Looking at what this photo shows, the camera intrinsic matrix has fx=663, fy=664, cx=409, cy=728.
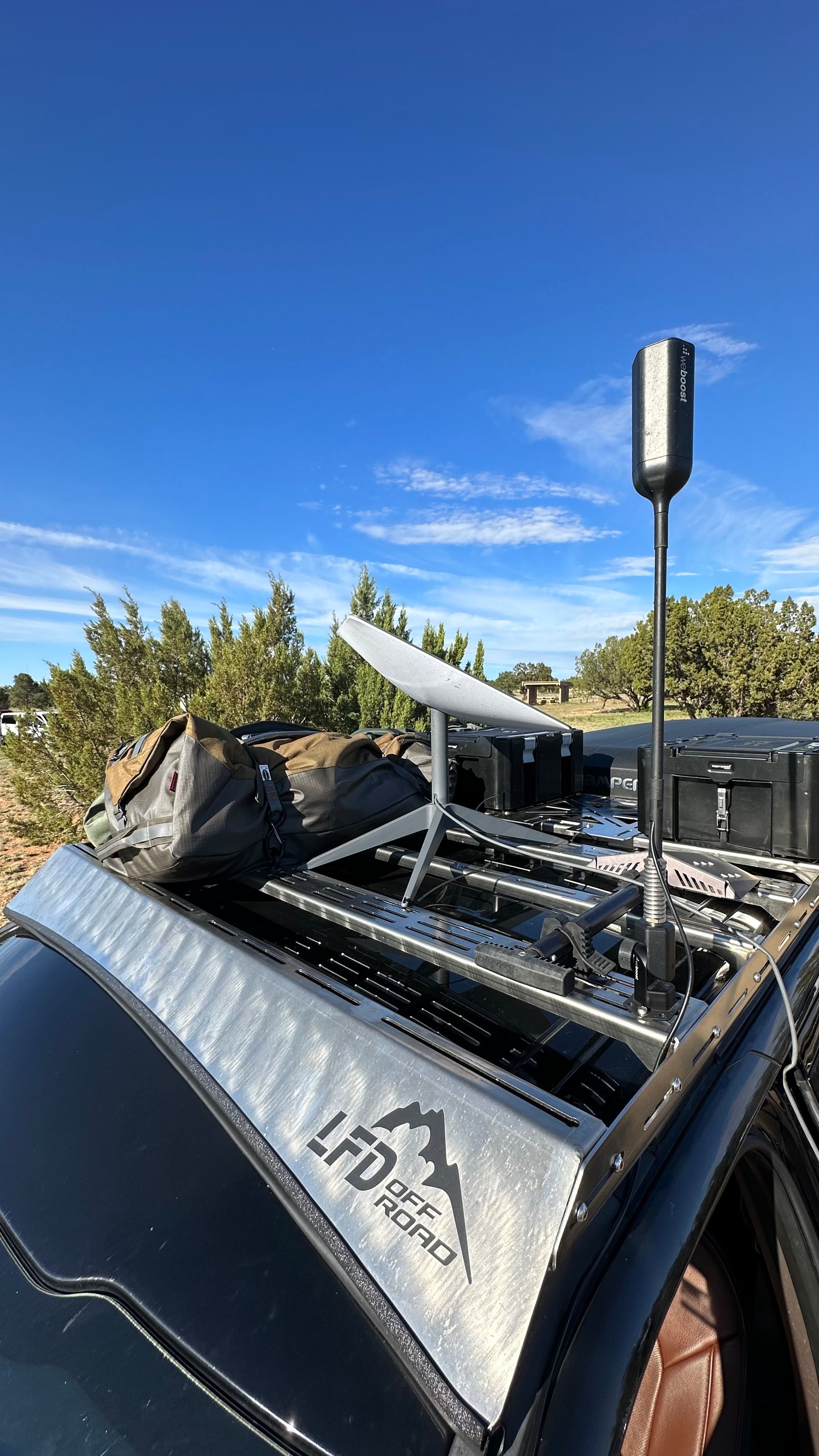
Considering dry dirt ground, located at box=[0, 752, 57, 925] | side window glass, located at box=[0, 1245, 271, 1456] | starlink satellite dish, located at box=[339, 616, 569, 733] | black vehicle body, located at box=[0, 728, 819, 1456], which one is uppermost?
starlink satellite dish, located at box=[339, 616, 569, 733]

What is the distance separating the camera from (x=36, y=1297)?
875mm

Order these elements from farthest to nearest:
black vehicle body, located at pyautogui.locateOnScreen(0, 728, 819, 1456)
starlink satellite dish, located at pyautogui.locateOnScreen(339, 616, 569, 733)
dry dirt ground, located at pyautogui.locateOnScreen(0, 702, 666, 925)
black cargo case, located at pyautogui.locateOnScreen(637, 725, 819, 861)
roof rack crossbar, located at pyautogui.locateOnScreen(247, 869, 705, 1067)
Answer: dry dirt ground, located at pyautogui.locateOnScreen(0, 702, 666, 925), black cargo case, located at pyautogui.locateOnScreen(637, 725, 819, 861), starlink satellite dish, located at pyautogui.locateOnScreen(339, 616, 569, 733), roof rack crossbar, located at pyautogui.locateOnScreen(247, 869, 705, 1067), black vehicle body, located at pyautogui.locateOnScreen(0, 728, 819, 1456)

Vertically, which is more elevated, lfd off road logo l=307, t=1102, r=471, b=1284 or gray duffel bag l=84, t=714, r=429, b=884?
gray duffel bag l=84, t=714, r=429, b=884

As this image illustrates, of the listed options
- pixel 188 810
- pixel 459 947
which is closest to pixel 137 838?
pixel 188 810

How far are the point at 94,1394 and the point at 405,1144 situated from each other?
43 cm

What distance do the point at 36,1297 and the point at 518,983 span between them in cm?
81

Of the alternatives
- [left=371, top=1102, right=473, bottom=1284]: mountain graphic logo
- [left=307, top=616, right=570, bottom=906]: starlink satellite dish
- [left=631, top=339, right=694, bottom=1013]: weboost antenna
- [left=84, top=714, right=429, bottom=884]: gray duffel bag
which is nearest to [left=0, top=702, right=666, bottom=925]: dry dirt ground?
[left=307, top=616, right=570, bottom=906]: starlink satellite dish

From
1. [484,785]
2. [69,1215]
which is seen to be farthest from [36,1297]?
[484,785]

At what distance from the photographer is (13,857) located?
9.22 m

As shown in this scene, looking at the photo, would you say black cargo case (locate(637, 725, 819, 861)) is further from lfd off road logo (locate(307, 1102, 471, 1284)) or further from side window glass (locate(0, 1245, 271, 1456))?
side window glass (locate(0, 1245, 271, 1456))

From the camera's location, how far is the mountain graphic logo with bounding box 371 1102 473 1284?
0.79 metres

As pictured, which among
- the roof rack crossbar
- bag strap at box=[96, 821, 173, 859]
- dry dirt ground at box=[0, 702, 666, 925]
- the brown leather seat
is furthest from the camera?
dry dirt ground at box=[0, 702, 666, 925]

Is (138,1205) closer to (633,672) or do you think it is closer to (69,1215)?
(69,1215)

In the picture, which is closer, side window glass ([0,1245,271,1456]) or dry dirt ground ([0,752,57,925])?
side window glass ([0,1245,271,1456])
